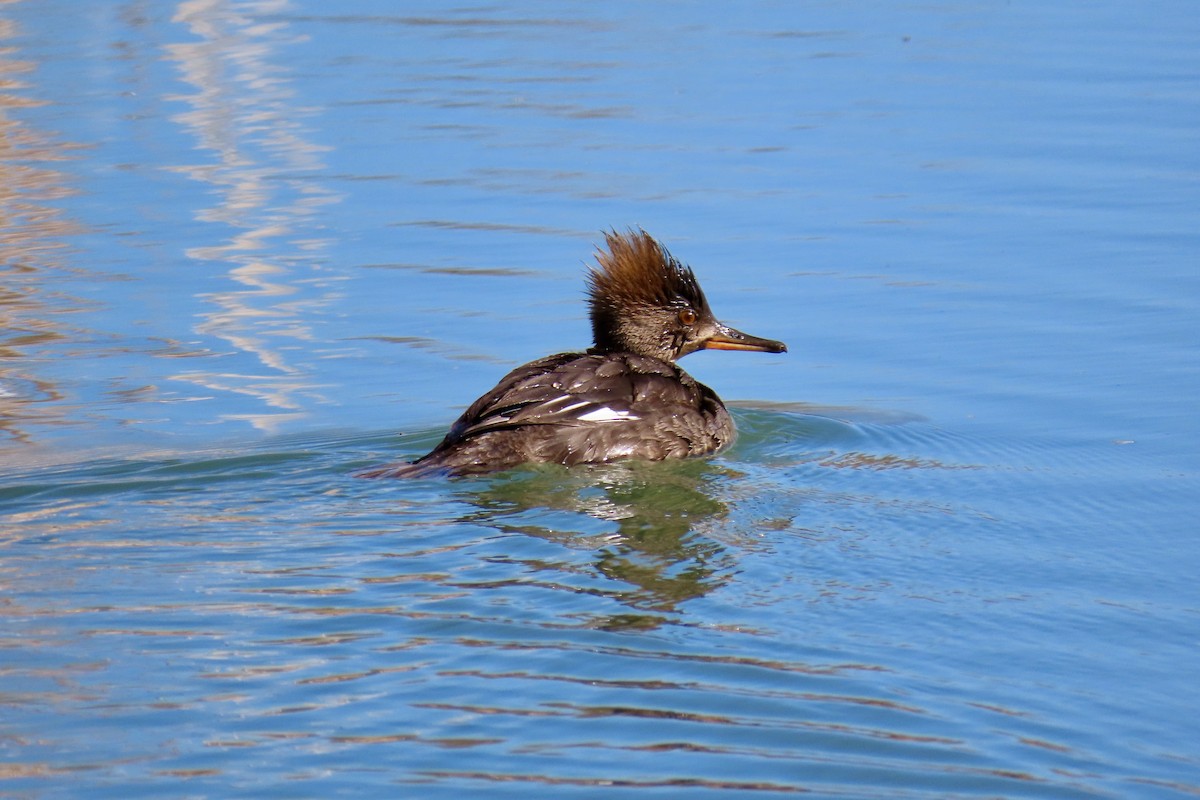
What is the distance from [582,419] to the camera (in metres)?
7.69

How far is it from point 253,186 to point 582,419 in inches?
237

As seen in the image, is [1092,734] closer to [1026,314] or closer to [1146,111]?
[1026,314]

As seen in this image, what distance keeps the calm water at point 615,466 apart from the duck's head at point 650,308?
19.2 inches

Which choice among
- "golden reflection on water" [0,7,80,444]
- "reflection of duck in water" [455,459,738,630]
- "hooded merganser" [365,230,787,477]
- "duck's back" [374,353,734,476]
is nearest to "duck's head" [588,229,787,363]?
"hooded merganser" [365,230,787,477]

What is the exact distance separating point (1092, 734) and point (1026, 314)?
17.2 feet

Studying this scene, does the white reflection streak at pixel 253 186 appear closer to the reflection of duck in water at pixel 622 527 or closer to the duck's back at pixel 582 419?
the duck's back at pixel 582 419

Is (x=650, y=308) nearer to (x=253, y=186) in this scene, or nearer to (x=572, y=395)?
(x=572, y=395)

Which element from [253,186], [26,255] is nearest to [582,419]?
[26,255]

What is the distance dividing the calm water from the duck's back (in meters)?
0.20

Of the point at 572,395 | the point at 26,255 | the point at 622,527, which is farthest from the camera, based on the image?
the point at 26,255

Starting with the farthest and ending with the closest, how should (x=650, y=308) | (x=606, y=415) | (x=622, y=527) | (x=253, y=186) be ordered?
(x=253, y=186) → (x=650, y=308) → (x=606, y=415) → (x=622, y=527)

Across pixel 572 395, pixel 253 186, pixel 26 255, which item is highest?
pixel 253 186

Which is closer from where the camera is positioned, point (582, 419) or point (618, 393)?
point (582, 419)

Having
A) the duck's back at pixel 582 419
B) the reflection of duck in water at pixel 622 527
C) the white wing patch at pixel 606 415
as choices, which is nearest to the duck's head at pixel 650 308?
the duck's back at pixel 582 419
